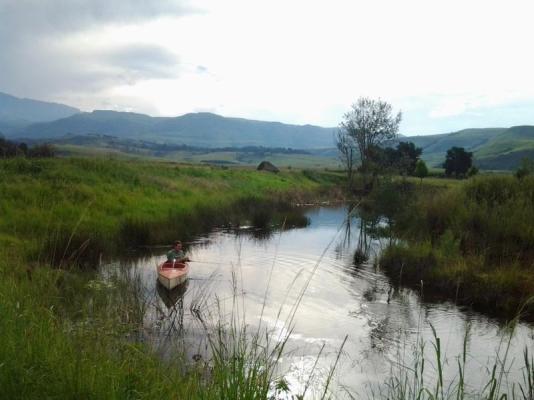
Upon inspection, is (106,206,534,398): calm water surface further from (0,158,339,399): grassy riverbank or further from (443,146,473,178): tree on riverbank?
(443,146,473,178): tree on riverbank

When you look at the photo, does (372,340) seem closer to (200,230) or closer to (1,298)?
(1,298)

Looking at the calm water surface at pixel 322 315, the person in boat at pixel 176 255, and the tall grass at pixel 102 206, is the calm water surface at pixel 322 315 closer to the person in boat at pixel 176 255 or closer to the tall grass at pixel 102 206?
the person in boat at pixel 176 255

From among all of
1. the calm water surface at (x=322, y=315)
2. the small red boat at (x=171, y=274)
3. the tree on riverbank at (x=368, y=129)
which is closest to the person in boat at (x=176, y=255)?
the small red boat at (x=171, y=274)

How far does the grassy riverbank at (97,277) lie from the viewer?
422 cm

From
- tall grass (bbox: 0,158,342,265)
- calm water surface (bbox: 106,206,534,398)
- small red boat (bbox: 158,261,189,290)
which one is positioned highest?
tall grass (bbox: 0,158,342,265)

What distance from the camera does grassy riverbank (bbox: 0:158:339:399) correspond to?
4.22m

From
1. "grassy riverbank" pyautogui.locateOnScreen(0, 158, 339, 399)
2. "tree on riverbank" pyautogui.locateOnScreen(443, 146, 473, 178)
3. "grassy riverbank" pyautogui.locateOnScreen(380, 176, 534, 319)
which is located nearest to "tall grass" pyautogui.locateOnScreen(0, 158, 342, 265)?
"grassy riverbank" pyautogui.locateOnScreen(0, 158, 339, 399)

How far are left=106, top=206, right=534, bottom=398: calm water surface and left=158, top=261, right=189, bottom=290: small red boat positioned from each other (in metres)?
0.29

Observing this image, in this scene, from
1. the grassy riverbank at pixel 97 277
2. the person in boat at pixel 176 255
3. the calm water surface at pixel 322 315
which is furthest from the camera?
the person in boat at pixel 176 255

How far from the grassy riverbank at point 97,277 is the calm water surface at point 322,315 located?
2.28 feet

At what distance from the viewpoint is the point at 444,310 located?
15.6 m

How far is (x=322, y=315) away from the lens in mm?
15359

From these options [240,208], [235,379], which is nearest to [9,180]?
[240,208]

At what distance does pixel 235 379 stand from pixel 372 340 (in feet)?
33.3
